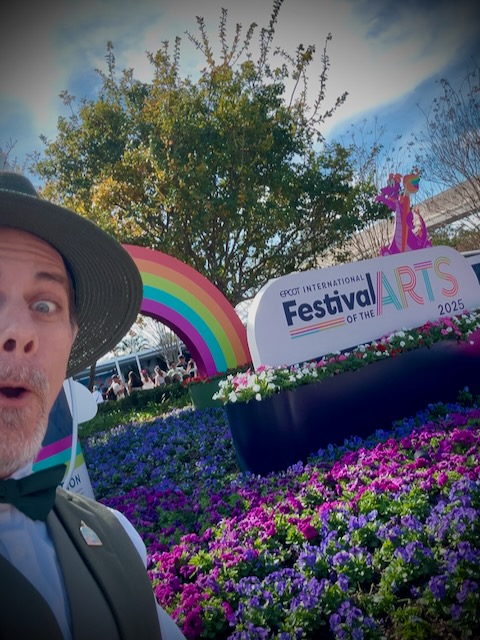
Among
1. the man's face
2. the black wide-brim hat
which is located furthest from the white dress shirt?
the black wide-brim hat

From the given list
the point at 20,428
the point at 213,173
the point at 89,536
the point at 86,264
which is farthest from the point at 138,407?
the point at 20,428

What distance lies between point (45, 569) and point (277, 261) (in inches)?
584

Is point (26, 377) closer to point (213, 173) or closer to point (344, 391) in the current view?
point (344, 391)

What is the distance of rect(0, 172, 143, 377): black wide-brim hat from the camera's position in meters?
1.37

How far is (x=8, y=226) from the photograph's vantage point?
1.41 m

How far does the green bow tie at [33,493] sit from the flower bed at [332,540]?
6.08 ft

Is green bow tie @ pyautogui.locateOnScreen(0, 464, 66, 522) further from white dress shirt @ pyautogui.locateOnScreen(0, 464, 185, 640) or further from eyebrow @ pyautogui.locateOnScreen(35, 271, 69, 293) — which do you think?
eyebrow @ pyautogui.locateOnScreen(35, 271, 69, 293)

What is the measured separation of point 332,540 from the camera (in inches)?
129

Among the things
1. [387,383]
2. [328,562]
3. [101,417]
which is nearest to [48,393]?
[328,562]

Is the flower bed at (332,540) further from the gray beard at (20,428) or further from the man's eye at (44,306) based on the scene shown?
the man's eye at (44,306)

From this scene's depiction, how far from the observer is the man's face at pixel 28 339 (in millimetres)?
1151

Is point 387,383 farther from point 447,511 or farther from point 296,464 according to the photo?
point 447,511

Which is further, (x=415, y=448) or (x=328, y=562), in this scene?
(x=415, y=448)

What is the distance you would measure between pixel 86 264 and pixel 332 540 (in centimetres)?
274
